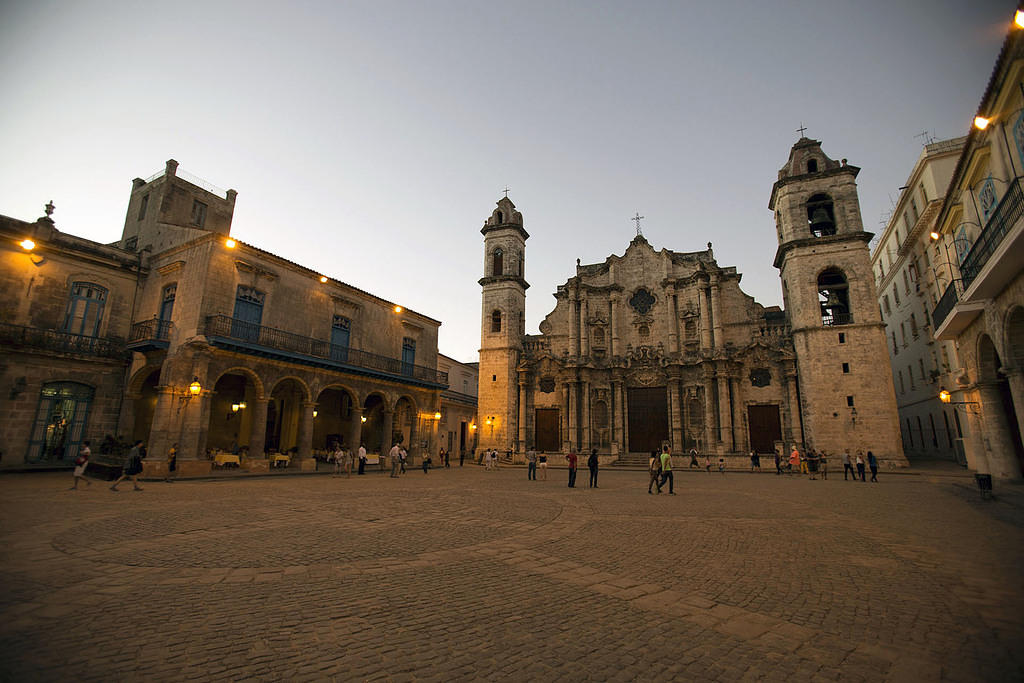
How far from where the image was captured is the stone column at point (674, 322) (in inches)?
1315

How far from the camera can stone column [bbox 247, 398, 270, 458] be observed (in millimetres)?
19109

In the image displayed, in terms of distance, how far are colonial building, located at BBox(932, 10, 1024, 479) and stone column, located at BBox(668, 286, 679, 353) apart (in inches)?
636

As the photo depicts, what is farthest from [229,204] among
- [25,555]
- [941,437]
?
[941,437]

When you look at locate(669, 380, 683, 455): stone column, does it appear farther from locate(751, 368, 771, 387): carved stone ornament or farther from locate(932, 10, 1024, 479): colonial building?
locate(932, 10, 1024, 479): colonial building

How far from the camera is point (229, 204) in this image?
27.7 metres

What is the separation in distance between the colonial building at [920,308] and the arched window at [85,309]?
1411 inches

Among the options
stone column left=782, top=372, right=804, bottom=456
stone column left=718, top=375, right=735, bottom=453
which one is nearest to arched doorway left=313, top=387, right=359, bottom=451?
stone column left=718, top=375, right=735, bottom=453

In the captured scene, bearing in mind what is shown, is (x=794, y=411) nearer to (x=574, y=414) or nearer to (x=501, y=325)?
(x=574, y=414)

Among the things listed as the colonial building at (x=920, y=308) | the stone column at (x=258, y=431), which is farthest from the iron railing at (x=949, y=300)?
the stone column at (x=258, y=431)

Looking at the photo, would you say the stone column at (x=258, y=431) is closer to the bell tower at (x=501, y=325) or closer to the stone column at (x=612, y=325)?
the bell tower at (x=501, y=325)

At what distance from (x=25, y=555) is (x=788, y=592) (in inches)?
381

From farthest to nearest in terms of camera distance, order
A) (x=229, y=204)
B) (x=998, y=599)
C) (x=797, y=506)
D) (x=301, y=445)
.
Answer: (x=229, y=204), (x=301, y=445), (x=797, y=506), (x=998, y=599)

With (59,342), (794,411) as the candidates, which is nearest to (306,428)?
(59,342)

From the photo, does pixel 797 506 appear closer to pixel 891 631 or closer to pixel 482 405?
pixel 891 631
